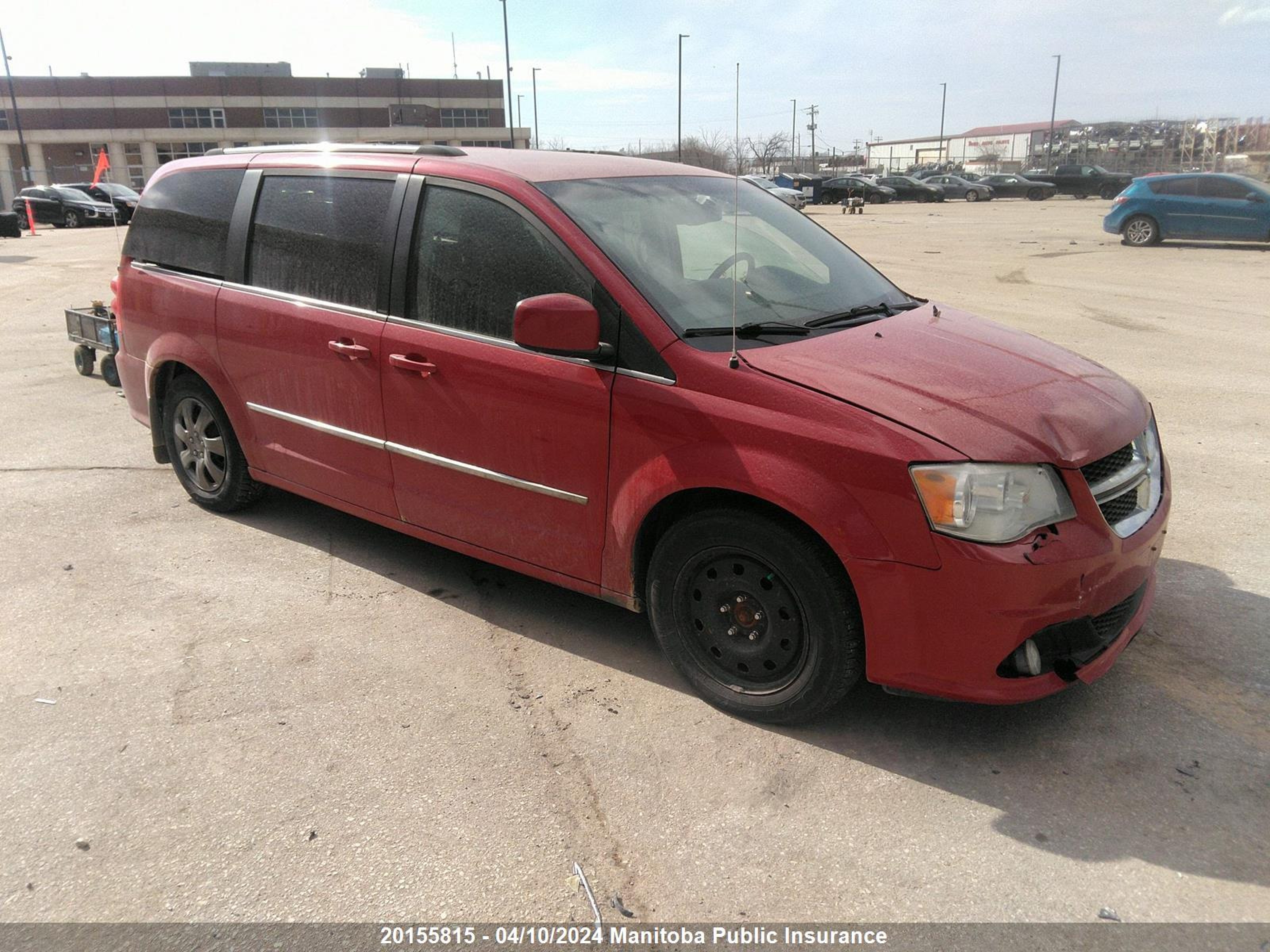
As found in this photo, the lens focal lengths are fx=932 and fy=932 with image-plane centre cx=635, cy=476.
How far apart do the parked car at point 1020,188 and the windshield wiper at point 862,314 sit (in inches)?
1807

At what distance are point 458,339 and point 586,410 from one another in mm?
709

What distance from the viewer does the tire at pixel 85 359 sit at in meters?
8.56

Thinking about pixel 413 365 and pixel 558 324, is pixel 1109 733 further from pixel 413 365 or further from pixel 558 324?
pixel 413 365

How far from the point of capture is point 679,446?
312cm

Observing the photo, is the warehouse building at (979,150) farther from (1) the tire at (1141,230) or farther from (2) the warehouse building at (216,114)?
(1) the tire at (1141,230)

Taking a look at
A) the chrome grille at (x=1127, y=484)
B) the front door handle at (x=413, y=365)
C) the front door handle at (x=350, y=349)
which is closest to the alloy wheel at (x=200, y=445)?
the front door handle at (x=350, y=349)

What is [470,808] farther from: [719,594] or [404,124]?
[404,124]

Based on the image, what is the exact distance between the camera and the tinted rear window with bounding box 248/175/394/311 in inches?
158

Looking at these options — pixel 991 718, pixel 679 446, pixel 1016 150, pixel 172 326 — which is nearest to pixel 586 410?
pixel 679 446

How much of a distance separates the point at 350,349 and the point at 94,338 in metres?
5.31

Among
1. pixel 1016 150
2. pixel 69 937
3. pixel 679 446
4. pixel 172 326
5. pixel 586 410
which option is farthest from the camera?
pixel 1016 150

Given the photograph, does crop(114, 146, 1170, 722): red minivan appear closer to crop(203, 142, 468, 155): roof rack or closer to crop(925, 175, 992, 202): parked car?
crop(203, 142, 468, 155): roof rack

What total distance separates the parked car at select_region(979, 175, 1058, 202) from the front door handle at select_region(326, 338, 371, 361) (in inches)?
1845

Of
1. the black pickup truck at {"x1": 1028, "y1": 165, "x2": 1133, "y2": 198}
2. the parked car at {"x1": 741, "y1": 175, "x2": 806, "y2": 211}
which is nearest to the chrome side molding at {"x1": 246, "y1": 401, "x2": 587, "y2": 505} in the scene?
the parked car at {"x1": 741, "y1": 175, "x2": 806, "y2": 211}
